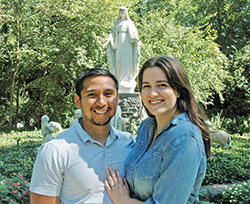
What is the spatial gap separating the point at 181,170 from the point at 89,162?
52 centimetres

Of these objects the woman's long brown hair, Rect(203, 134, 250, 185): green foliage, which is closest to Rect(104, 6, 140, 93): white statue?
Rect(203, 134, 250, 185): green foliage

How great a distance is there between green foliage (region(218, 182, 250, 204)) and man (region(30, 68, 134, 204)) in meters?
2.56

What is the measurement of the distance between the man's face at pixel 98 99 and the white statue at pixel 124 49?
6080 millimetres

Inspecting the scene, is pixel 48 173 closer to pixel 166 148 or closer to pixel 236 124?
pixel 166 148

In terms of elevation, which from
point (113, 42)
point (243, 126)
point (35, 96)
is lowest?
point (243, 126)

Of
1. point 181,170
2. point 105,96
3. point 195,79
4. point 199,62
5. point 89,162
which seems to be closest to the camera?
point 181,170

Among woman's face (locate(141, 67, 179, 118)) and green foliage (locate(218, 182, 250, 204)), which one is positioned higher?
woman's face (locate(141, 67, 179, 118))

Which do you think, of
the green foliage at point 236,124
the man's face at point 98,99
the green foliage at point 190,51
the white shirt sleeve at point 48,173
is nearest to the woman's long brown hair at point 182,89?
the man's face at point 98,99

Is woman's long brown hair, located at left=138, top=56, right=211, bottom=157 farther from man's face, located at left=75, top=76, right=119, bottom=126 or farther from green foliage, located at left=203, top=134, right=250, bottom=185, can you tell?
green foliage, located at left=203, top=134, right=250, bottom=185

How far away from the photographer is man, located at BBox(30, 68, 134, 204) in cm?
142

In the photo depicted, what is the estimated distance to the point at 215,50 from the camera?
14266mm

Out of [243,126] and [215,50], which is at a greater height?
[215,50]

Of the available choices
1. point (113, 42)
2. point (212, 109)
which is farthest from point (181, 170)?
point (212, 109)

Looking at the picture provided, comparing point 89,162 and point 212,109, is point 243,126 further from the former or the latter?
point 89,162
